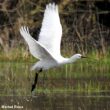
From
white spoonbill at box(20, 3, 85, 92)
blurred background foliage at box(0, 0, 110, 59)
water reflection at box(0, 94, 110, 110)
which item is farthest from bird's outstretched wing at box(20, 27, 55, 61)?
blurred background foliage at box(0, 0, 110, 59)

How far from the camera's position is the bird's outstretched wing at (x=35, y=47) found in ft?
34.9

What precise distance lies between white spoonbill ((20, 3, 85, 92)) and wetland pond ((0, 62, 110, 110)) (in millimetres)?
424

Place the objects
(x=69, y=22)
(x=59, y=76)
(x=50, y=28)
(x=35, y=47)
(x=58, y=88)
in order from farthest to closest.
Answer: (x=69, y=22), (x=59, y=76), (x=50, y=28), (x=58, y=88), (x=35, y=47)

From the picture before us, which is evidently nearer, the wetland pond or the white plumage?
the wetland pond

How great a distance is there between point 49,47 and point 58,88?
0.69 metres

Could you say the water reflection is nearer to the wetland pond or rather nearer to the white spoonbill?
the wetland pond

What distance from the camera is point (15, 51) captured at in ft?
51.7

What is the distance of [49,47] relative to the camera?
465 inches

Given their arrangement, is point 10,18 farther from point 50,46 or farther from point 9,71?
point 50,46

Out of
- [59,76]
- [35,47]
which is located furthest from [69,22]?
[35,47]

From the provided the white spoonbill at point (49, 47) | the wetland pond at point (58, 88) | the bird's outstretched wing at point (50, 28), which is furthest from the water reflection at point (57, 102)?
the bird's outstretched wing at point (50, 28)

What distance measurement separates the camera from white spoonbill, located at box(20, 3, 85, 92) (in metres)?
11.3

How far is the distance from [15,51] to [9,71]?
2.00m

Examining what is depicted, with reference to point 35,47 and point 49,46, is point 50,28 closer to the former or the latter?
point 49,46
